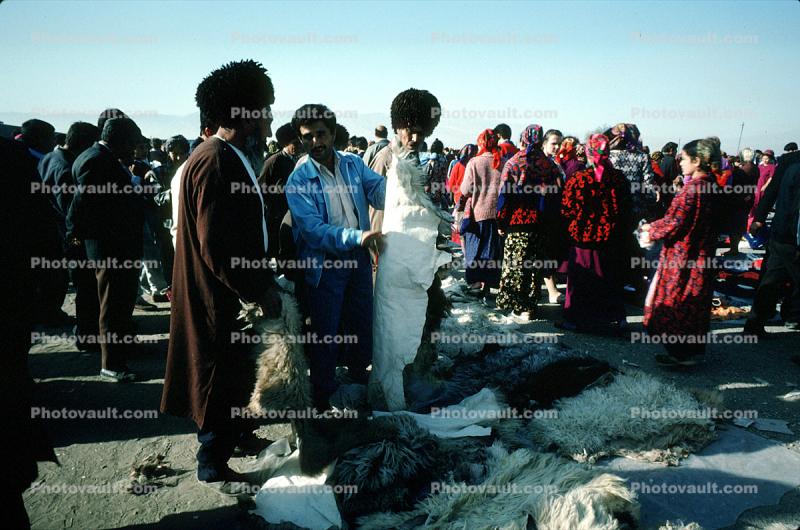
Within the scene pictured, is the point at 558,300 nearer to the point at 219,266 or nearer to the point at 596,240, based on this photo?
the point at 596,240

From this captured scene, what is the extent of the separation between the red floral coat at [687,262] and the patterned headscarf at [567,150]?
269 cm

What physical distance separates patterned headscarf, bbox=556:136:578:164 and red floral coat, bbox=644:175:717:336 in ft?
8.82

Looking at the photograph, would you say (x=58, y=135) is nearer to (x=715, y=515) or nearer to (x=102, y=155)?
(x=102, y=155)

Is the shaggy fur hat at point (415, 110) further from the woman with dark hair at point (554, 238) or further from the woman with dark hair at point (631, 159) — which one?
Result: the woman with dark hair at point (554, 238)

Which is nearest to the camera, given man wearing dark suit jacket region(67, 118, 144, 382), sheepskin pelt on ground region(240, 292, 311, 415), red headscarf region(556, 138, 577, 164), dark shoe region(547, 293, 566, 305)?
sheepskin pelt on ground region(240, 292, 311, 415)

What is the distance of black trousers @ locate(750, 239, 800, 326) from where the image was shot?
4941 millimetres

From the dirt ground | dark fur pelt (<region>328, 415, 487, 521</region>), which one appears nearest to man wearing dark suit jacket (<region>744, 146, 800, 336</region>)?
the dirt ground

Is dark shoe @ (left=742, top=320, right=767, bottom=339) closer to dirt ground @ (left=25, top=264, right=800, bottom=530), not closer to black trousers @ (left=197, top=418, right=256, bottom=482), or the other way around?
dirt ground @ (left=25, top=264, right=800, bottom=530)

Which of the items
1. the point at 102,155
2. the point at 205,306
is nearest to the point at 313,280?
the point at 205,306

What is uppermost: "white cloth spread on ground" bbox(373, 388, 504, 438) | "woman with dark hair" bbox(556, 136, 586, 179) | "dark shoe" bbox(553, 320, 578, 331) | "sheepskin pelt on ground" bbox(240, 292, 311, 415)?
"woman with dark hair" bbox(556, 136, 586, 179)

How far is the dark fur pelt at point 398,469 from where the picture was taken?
2465 mm

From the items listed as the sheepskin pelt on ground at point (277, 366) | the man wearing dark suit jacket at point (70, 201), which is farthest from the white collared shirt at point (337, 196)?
the man wearing dark suit jacket at point (70, 201)

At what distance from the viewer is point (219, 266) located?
8.05ft

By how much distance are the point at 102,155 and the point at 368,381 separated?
2961 millimetres
